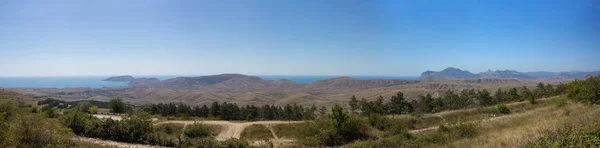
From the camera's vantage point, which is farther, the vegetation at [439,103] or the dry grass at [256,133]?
the vegetation at [439,103]

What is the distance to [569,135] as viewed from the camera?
22.4 ft

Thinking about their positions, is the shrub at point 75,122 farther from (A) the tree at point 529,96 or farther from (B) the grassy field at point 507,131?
(A) the tree at point 529,96

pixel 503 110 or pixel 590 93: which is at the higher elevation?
pixel 590 93

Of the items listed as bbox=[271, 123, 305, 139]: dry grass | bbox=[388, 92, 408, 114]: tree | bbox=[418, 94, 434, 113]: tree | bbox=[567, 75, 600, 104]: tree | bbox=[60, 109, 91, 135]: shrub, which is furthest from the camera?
bbox=[388, 92, 408, 114]: tree

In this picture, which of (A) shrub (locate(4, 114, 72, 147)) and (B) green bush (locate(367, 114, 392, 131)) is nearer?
(A) shrub (locate(4, 114, 72, 147))

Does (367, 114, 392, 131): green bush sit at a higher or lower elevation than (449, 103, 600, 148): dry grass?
lower

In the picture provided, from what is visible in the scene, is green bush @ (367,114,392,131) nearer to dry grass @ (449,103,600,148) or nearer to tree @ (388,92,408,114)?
dry grass @ (449,103,600,148)

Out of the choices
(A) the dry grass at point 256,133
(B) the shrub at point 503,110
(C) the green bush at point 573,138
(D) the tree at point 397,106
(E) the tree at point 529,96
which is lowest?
(A) the dry grass at point 256,133

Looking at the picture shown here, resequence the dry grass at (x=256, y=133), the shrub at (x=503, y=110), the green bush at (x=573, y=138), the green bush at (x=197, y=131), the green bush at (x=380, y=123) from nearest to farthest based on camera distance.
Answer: the green bush at (x=573, y=138) < the green bush at (x=380, y=123) < the green bush at (x=197, y=131) < the dry grass at (x=256, y=133) < the shrub at (x=503, y=110)

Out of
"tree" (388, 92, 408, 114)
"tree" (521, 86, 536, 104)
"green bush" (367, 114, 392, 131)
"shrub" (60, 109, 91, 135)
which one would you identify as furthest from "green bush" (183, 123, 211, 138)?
"tree" (521, 86, 536, 104)

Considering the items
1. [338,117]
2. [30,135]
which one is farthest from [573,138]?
[338,117]

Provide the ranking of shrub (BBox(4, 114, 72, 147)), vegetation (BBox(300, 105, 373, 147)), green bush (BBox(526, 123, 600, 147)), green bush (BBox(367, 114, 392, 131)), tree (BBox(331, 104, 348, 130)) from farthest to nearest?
green bush (BBox(367, 114, 392, 131))
tree (BBox(331, 104, 348, 130))
vegetation (BBox(300, 105, 373, 147))
shrub (BBox(4, 114, 72, 147))
green bush (BBox(526, 123, 600, 147))

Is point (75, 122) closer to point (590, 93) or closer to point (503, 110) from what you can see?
point (590, 93)

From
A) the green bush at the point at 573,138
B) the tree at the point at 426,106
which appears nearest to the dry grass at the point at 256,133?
the tree at the point at 426,106
